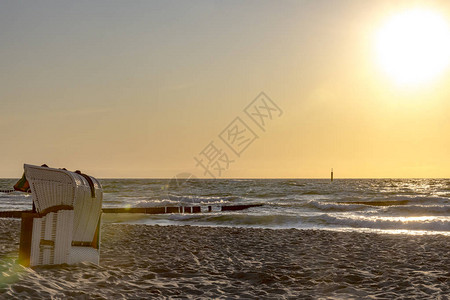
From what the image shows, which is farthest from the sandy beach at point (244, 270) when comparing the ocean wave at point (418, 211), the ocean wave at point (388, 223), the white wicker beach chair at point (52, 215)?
the ocean wave at point (418, 211)

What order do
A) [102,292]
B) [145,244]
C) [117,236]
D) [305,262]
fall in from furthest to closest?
[117,236] → [145,244] → [305,262] → [102,292]

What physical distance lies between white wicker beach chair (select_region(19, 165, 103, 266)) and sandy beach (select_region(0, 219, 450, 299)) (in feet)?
1.01

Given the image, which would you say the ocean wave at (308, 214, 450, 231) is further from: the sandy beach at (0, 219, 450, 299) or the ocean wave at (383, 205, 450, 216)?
the ocean wave at (383, 205, 450, 216)

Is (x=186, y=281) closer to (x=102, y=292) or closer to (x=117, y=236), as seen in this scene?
(x=102, y=292)

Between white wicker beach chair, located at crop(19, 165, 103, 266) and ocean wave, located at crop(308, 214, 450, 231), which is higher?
white wicker beach chair, located at crop(19, 165, 103, 266)

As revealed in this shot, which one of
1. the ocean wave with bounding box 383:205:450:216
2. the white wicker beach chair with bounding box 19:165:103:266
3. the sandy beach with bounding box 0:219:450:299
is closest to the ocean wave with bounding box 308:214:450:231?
the sandy beach with bounding box 0:219:450:299

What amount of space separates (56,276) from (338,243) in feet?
30.5

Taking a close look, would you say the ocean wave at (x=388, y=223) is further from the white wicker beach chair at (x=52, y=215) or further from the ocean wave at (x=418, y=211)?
the white wicker beach chair at (x=52, y=215)

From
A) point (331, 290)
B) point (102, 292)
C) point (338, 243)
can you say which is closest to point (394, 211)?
point (338, 243)

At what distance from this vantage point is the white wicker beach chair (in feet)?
26.2

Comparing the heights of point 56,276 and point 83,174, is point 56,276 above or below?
below

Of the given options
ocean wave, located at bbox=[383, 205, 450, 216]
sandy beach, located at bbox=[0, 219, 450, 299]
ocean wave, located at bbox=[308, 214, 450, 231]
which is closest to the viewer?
sandy beach, located at bbox=[0, 219, 450, 299]

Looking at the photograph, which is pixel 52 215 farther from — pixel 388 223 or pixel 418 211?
pixel 418 211

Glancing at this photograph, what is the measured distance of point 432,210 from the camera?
3500 cm
